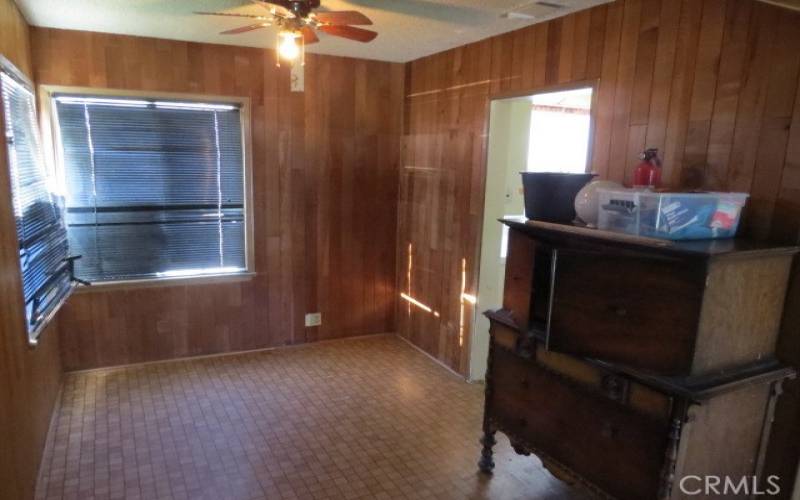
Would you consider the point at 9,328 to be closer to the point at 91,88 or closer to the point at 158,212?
the point at 158,212

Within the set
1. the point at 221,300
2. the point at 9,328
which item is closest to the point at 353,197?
the point at 221,300

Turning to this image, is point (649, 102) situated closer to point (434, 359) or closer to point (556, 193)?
point (556, 193)

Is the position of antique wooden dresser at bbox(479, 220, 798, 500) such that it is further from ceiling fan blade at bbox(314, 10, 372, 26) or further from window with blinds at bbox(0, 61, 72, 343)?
window with blinds at bbox(0, 61, 72, 343)

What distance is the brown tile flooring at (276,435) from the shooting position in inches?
93.2

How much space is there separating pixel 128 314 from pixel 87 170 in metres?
1.02

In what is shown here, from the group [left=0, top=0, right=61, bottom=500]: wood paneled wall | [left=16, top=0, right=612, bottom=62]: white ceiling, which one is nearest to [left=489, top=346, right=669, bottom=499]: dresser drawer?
[left=16, top=0, right=612, bottom=62]: white ceiling

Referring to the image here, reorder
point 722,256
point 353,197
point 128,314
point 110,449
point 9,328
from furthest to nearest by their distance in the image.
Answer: point 353,197 → point 128,314 → point 110,449 → point 9,328 → point 722,256

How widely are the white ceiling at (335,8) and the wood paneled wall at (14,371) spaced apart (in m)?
0.35

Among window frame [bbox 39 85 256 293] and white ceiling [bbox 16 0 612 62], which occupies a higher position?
white ceiling [bbox 16 0 612 62]

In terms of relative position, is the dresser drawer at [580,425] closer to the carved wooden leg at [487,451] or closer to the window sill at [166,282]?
the carved wooden leg at [487,451]

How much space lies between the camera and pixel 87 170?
338 centimetres

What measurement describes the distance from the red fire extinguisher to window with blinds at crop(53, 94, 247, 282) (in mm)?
2751

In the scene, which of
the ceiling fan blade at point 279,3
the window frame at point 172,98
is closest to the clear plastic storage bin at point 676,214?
the ceiling fan blade at point 279,3

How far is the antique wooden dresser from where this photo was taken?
1.61 metres
